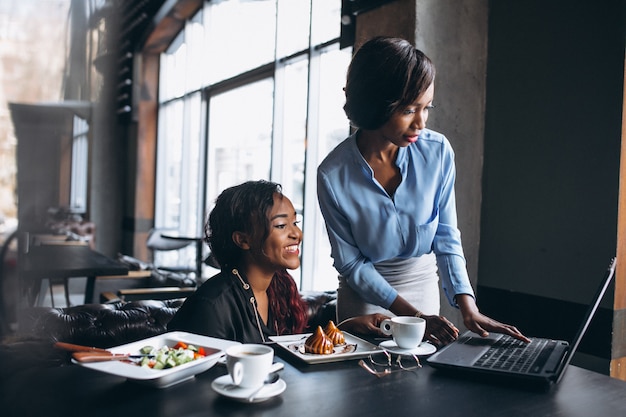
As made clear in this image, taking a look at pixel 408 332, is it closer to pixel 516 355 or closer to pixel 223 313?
pixel 516 355

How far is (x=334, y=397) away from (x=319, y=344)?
240 mm

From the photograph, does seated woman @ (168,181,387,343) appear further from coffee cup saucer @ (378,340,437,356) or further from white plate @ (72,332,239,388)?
white plate @ (72,332,239,388)

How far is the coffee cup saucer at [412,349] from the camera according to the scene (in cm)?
117

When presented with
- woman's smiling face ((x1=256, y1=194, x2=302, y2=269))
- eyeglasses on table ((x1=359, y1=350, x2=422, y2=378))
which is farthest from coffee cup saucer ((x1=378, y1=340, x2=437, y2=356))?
woman's smiling face ((x1=256, y1=194, x2=302, y2=269))

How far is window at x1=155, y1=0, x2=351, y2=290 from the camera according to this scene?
4.56 meters

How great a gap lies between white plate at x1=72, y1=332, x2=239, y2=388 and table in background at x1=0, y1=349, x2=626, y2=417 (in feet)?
0.07

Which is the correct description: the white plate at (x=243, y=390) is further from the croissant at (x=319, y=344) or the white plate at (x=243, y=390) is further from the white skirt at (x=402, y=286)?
the white skirt at (x=402, y=286)

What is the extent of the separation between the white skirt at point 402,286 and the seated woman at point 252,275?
0.16 metres

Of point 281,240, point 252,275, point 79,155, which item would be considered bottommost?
point 252,275

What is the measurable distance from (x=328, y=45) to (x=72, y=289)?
3.29 m

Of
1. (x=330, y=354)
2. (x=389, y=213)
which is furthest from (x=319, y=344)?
(x=389, y=213)

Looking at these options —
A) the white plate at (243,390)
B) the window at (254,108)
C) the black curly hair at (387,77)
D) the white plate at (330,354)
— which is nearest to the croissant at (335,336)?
the white plate at (330,354)

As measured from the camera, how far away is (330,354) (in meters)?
1.14

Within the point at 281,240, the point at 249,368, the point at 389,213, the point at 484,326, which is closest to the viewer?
the point at 249,368
